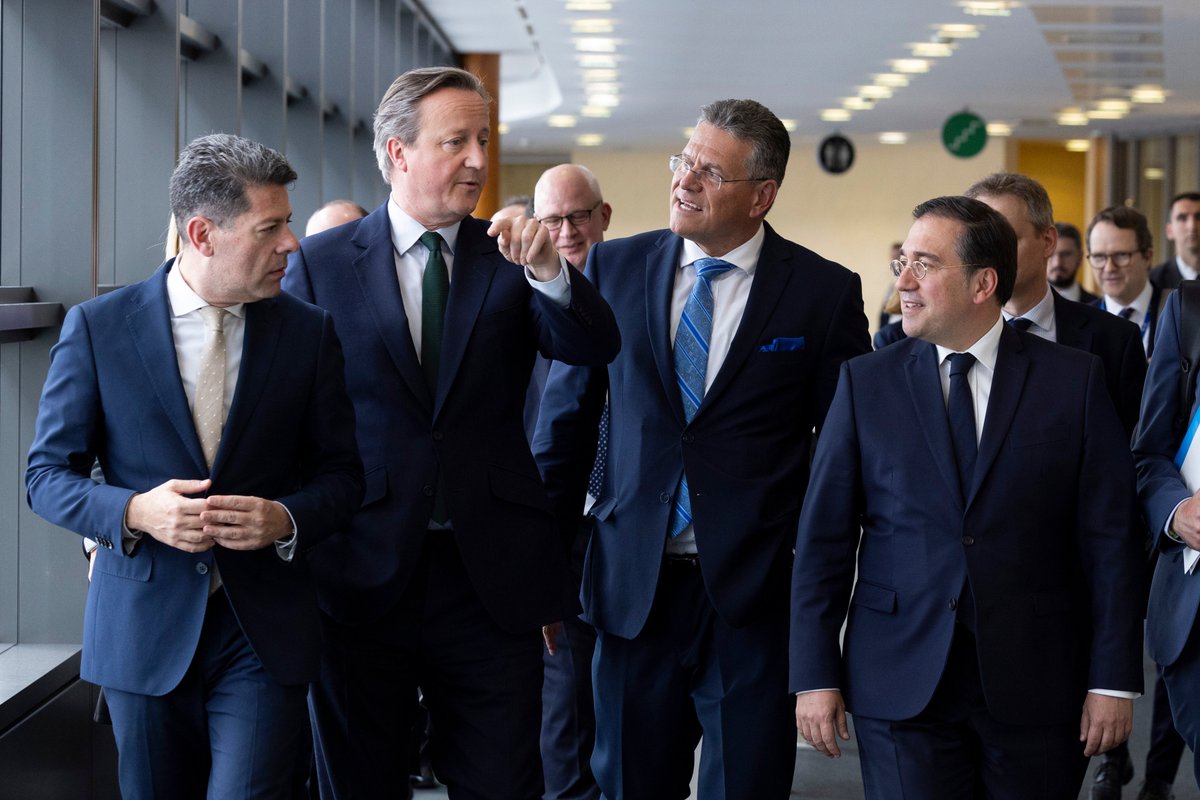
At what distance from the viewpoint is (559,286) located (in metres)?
3.08

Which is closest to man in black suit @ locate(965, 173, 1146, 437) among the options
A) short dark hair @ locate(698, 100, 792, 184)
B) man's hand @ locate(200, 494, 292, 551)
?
short dark hair @ locate(698, 100, 792, 184)

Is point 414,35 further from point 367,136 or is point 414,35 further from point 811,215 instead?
point 811,215

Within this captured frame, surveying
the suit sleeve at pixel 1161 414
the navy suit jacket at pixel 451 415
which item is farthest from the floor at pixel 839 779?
the navy suit jacket at pixel 451 415

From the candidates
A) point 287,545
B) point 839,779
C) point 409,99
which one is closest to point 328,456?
point 287,545

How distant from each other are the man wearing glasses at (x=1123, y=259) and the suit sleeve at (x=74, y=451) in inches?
198

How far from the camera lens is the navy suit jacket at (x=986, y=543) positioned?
3010mm

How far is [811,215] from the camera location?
27.3 meters

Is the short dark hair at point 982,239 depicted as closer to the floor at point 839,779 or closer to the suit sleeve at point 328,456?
the suit sleeve at point 328,456

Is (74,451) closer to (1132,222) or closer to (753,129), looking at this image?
(753,129)

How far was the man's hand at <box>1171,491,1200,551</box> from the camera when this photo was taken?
3.09 meters

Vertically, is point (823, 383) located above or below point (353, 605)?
above

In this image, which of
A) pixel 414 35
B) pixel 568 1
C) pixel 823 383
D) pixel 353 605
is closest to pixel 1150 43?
pixel 568 1

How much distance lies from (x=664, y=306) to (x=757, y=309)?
22cm

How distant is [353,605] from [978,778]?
132 cm
